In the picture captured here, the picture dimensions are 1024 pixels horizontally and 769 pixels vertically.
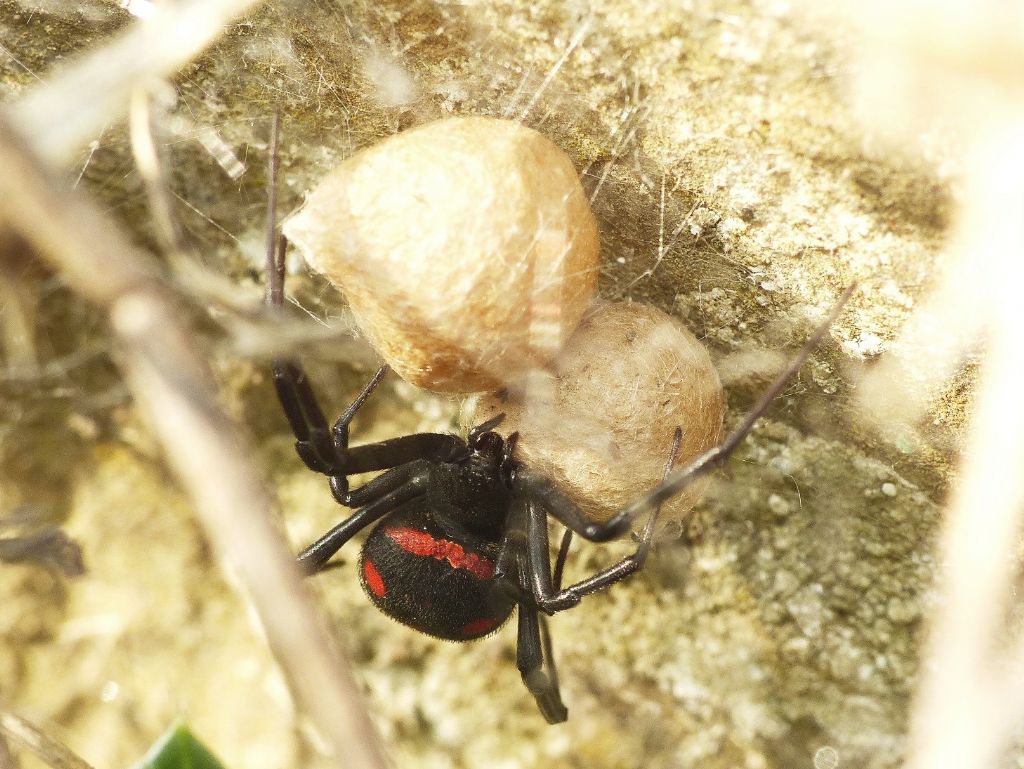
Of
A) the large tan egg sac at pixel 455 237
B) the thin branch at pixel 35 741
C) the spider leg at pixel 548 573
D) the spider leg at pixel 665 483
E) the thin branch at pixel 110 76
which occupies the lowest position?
the thin branch at pixel 35 741

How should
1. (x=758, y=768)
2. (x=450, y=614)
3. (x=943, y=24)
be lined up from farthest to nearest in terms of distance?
(x=758, y=768)
(x=450, y=614)
(x=943, y=24)

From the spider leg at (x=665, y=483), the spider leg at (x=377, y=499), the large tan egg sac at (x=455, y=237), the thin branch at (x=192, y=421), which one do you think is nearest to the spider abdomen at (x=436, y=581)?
the spider leg at (x=377, y=499)

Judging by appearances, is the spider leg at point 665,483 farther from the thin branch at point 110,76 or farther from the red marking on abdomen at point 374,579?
the thin branch at point 110,76

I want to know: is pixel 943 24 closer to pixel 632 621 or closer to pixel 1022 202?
pixel 1022 202

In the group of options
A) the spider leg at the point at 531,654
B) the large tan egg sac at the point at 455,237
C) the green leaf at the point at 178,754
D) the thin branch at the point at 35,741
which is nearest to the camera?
the large tan egg sac at the point at 455,237

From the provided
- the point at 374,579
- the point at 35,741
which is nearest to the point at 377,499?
the point at 374,579

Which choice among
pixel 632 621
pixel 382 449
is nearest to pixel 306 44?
pixel 382 449

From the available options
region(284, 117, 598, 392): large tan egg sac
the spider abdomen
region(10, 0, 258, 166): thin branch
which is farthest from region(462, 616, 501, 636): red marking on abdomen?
region(10, 0, 258, 166): thin branch
